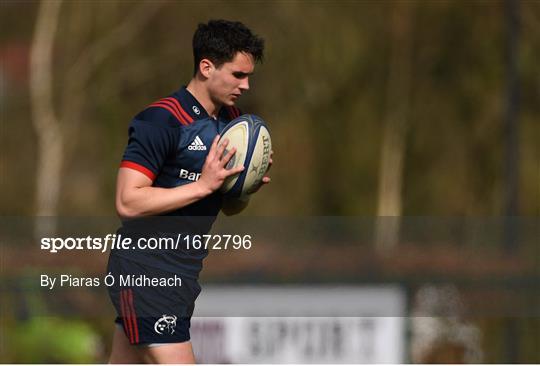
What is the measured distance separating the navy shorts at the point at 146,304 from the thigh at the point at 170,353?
0.02 meters

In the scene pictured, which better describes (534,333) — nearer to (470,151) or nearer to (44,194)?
(470,151)

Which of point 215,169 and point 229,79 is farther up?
point 229,79

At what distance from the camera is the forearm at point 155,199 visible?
4598mm

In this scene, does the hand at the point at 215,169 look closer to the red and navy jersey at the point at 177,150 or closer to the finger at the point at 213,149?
the finger at the point at 213,149

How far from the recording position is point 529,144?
54.1ft

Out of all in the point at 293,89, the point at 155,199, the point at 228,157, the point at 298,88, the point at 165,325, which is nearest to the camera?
the point at 155,199

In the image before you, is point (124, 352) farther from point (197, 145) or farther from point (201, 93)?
point (201, 93)

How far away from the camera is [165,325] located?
15.9ft

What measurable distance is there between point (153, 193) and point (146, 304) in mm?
552

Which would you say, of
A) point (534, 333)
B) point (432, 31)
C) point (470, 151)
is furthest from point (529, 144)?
point (534, 333)

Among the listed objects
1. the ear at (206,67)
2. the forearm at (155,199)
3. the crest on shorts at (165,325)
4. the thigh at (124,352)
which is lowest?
the thigh at (124,352)

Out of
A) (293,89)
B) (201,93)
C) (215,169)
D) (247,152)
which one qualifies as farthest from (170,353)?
(293,89)

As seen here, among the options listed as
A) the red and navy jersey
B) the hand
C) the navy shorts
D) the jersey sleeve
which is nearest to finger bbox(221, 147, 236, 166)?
the hand

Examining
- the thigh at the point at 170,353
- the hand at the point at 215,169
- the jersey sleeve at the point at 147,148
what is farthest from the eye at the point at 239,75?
the thigh at the point at 170,353
